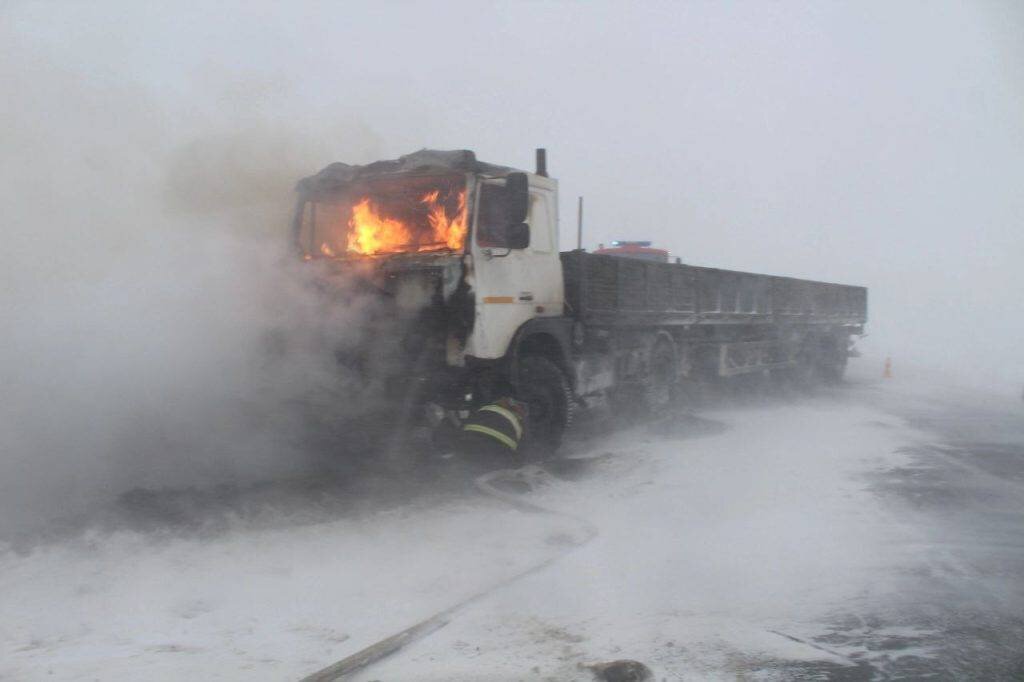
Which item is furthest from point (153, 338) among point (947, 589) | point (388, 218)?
point (947, 589)

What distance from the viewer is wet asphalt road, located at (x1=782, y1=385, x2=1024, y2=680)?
3.99m

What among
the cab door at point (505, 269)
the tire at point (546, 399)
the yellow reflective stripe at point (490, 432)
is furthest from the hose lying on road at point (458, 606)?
the cab door at point (505, 269)

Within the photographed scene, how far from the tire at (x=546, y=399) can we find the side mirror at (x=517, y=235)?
1255mm

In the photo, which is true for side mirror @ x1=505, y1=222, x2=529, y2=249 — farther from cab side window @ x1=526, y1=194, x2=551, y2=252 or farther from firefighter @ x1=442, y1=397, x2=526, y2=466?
firefighter @ x1=442, y1=397, x2=526, y2=466

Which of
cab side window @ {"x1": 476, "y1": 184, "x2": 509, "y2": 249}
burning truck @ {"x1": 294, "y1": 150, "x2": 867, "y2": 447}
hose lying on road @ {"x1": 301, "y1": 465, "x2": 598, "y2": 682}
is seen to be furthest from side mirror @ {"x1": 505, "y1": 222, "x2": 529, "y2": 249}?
hose lying on road @ {"x1": 301, "y1": 465, "x2": 598, "y2": 682}

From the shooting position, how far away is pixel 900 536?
6.02 meters

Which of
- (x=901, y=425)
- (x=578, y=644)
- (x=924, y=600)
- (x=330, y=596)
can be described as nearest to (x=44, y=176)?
(x=330, y=596)

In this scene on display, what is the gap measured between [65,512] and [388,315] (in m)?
2.84

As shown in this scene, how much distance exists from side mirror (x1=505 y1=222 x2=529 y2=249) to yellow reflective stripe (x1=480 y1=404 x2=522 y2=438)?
1.42 metres

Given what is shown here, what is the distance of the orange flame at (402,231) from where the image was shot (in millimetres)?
7641

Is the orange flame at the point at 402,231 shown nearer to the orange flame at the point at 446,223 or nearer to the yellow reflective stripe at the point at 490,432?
the orange flame at the point at 446,223

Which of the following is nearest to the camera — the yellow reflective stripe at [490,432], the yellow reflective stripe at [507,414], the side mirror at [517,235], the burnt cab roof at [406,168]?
the yellow reflective stripe at [490,432]

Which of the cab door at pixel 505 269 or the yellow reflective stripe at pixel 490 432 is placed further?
the cab door at pixel 505 269

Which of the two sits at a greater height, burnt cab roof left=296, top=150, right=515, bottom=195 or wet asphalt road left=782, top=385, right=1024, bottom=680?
burnt cab roof left=296, top=150, right=515, bottom=195
